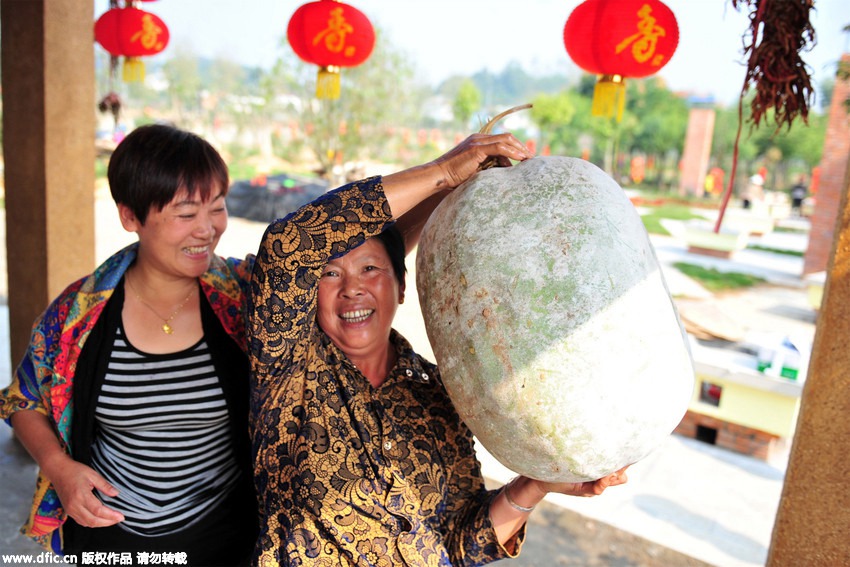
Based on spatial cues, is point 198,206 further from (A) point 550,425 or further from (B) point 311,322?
(A) point 550,425

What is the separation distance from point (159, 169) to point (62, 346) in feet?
1.61

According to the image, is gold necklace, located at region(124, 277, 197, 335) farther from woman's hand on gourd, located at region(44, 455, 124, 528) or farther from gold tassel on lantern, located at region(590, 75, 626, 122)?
gold tassel on lantern, located at region(590, 75, 626, 122)

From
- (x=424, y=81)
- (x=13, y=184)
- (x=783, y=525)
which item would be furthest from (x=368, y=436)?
(x=424, y=81)

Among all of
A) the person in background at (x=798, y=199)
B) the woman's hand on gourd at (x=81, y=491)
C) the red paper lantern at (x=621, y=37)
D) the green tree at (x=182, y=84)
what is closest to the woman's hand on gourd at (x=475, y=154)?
the woman's hand on gourd at (x=81, y=491)

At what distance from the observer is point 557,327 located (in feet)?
3.65

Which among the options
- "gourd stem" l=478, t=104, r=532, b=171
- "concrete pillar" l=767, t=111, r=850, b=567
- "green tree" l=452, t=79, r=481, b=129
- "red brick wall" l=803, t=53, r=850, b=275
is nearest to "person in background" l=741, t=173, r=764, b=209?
"red brick wall" l=803, t=53, r=850, b=275

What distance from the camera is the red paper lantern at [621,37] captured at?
2.51 meters

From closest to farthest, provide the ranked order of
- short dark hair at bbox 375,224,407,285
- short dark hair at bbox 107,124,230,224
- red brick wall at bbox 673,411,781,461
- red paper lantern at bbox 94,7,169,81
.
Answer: short dark hair at bbox 375,224,407,285, short dark hair at bbox 107,124,230,224, red paper lantern at bbox 94,7,169,81, red brick wall at bbox 673,411,781,461

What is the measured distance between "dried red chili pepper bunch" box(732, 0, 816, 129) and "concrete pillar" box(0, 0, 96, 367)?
2906mm

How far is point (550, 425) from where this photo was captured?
112 cm

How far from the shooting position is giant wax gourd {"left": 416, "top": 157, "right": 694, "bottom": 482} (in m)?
1.11

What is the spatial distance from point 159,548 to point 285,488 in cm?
54

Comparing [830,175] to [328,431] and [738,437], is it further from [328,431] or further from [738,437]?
[328,431]

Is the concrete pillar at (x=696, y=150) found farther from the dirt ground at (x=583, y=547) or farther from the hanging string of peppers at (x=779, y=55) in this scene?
the hanging string of peppers at (x=779, y=55)
